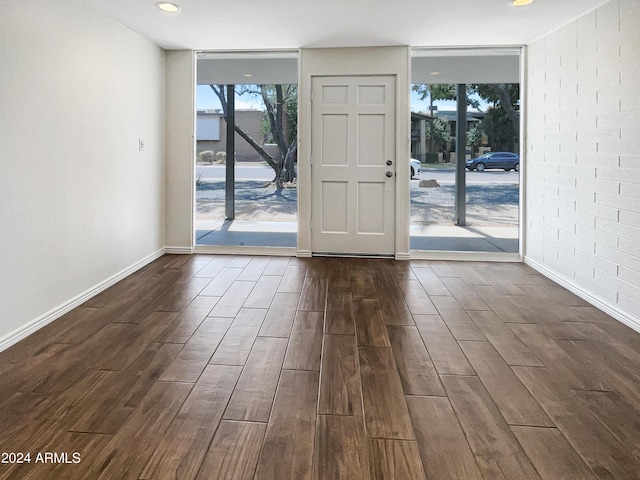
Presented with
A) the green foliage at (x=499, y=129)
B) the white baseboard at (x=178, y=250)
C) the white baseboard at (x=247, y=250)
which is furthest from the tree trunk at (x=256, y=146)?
the green foliage at (x=499, y=129)

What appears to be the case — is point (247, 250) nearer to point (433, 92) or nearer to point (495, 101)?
point (433, 92)

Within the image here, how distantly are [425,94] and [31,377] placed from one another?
434cm

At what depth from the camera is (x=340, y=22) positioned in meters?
3.88

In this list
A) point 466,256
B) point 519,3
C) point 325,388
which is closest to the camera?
point 325,388

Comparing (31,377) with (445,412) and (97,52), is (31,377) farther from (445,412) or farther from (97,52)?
(97,52)

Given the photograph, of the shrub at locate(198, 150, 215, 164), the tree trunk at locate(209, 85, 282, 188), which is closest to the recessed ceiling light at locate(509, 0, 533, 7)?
the tree trunk at locate(209, 85, 282, 188)

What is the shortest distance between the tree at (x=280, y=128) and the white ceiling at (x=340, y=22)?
1.55 feet

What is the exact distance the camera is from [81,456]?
5.20ft

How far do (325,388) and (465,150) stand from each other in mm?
3742

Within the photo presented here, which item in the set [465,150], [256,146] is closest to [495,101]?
[465,150]

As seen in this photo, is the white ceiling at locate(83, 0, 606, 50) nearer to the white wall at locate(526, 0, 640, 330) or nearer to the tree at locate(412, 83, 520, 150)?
the white wall at locate(526, 0, 640, 330)

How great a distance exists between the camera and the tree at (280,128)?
504cm

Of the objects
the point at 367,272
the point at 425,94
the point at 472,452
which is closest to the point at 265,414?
the point at 472,452

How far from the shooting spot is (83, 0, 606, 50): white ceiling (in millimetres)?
3445
